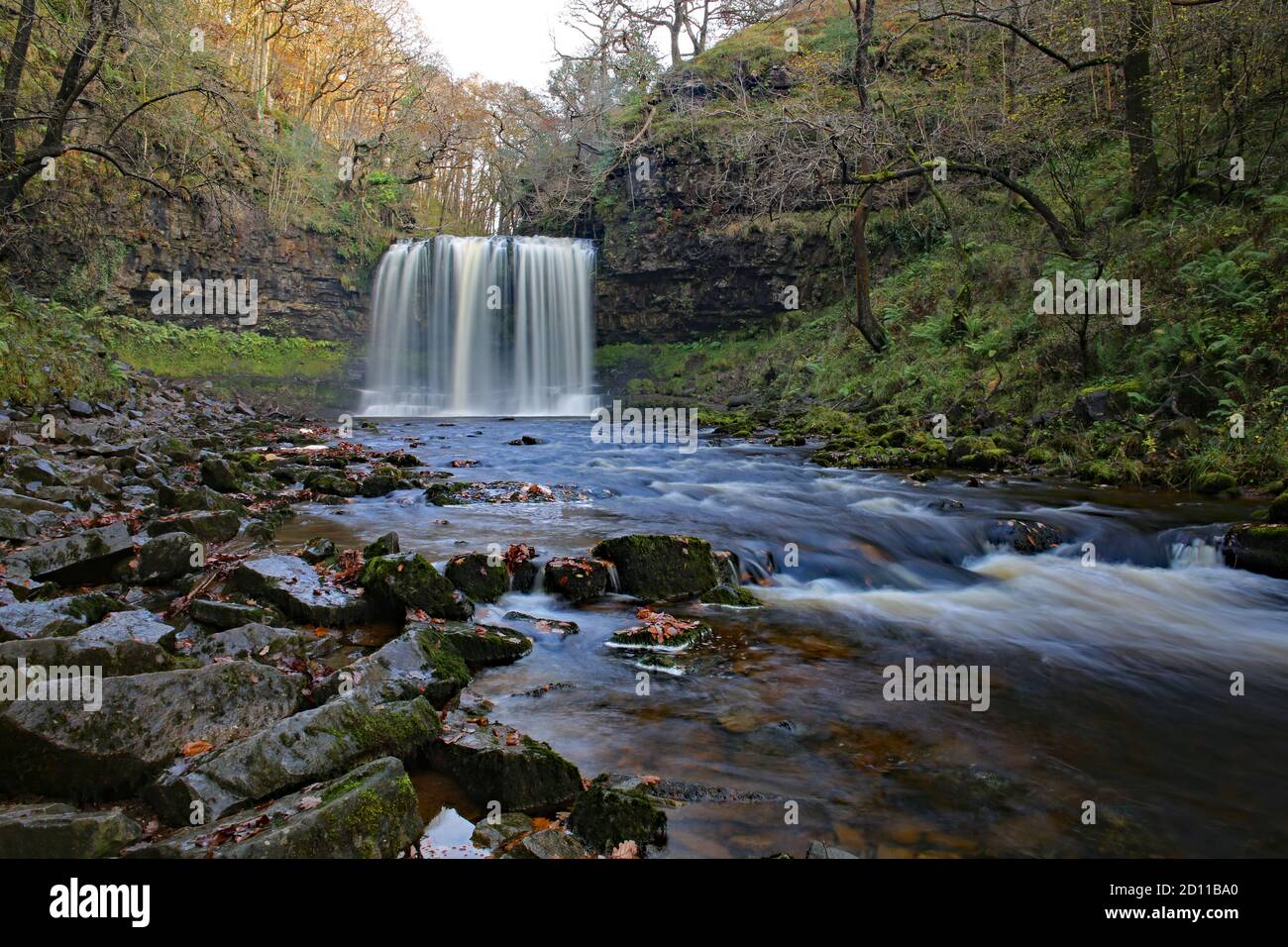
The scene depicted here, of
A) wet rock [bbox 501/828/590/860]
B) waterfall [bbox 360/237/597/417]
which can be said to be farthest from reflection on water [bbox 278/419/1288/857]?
waterfall [bbox 360/237/597/417]

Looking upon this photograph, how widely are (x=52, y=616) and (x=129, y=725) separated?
4.97ft

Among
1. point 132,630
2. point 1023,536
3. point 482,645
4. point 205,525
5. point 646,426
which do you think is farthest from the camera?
point 646,426

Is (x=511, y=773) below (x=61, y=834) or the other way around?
below

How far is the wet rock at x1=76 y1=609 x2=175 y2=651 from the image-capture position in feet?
12.3

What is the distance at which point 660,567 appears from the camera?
6.05 metres

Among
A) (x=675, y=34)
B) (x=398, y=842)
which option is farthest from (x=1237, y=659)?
(x=675, y=34)

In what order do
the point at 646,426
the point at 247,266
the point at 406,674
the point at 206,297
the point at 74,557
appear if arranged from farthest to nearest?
1. the point at 247,266
2. the point at 206,297
3. the point at 646,426
4. the point at 74,557
5. the point at 406,674

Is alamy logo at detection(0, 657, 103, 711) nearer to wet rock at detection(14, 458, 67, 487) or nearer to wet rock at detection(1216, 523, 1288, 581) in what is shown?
wet rock at detection(14, 458, 67, 487)

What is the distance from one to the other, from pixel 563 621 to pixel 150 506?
505 centimetres

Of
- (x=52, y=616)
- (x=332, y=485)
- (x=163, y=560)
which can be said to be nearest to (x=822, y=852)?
(x=52, y=616)

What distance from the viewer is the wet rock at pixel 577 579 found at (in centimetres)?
591

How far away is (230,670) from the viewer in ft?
11.0

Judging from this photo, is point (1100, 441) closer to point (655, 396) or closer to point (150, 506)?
point (150, 506)
